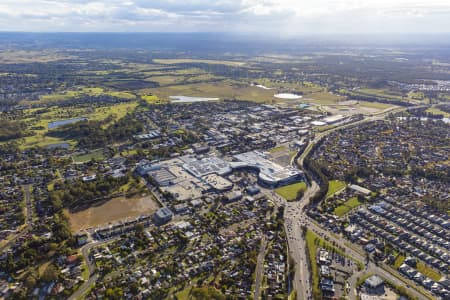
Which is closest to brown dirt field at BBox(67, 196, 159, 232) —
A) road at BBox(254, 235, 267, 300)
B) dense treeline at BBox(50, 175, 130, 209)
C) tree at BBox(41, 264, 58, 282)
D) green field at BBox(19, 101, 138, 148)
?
dense treeline at BBox(50, 175, 130, 209)

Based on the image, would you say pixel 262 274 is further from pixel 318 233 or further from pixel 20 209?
pixel 20 209

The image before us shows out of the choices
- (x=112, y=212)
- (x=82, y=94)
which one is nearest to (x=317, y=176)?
(x=112, y=212)

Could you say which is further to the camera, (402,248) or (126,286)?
(402,248)

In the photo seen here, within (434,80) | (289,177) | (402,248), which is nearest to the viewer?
(402,248)

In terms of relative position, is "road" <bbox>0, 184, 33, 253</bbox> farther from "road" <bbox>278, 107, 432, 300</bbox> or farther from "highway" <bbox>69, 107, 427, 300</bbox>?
"road" <bbox>278, 107, 432, 300</bbox>

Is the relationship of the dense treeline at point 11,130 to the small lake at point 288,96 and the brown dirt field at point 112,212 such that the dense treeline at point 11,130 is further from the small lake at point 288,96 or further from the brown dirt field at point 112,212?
the small lake at point 288,96

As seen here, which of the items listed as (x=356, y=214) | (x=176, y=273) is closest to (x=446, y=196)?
(x=356, y=214)
